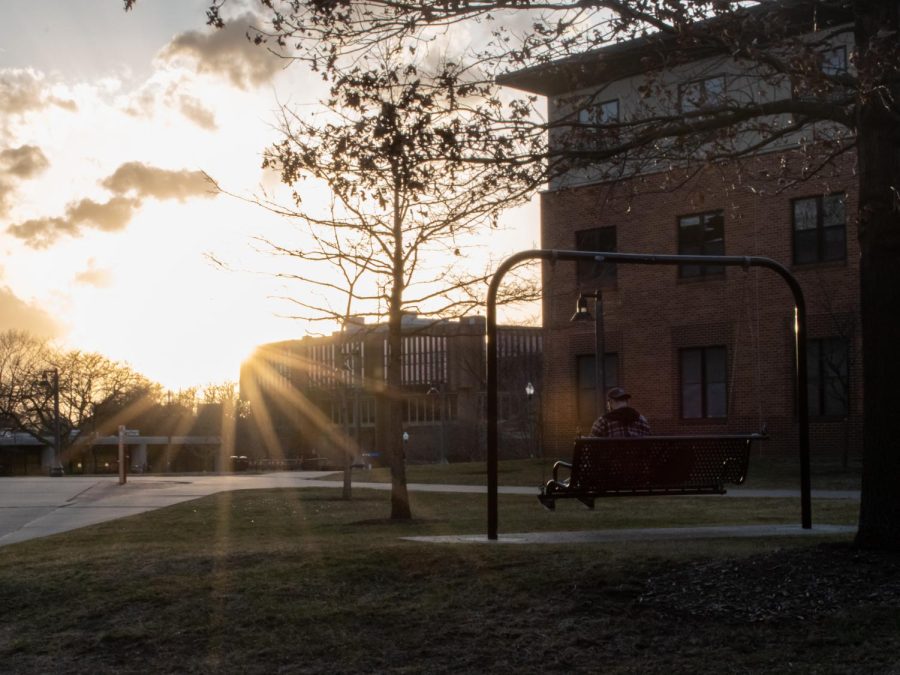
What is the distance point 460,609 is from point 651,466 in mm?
3788

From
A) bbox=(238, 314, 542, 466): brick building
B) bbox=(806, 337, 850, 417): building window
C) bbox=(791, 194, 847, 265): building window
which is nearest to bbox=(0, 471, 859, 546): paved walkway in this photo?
bbox=(238, 314, 542, 466): brick building

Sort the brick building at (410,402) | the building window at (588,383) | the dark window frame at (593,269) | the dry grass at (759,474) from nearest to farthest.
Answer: the dry grass at (759,474) < the dark window frame at (593,269) < the building window at (588,383) < the brick building at (410,402)

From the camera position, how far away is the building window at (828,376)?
35062 millimetres

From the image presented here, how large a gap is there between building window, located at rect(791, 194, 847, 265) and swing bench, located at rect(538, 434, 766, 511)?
2556 centimetres

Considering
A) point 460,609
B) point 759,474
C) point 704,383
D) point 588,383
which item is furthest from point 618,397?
point 588,383

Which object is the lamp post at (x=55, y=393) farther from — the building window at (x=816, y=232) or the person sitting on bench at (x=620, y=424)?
the person sitting on bench at (x=620, y=424)

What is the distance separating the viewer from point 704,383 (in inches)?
1550

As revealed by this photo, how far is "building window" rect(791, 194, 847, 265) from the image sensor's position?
3584 cm

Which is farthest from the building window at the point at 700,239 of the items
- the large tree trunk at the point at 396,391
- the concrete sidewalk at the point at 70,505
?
the large tree trunk at the point at 396,391

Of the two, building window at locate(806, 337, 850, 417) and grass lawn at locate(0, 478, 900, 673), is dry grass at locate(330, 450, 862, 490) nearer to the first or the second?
building window at locate(806, 337, 850, 417)

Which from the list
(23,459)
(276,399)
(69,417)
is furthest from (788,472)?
(23,459)

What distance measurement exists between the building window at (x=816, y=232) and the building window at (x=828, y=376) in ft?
8.56

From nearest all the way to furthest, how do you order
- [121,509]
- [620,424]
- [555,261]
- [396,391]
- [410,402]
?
[555,261]
[620,424]
[396,391]
[121,509]
[410,402]

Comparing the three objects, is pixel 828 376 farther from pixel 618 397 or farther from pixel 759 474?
pixel 618 397
